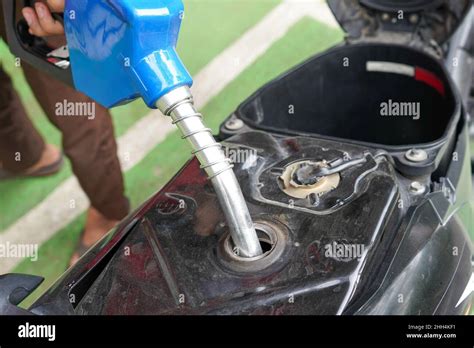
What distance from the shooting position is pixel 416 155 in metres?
1.10

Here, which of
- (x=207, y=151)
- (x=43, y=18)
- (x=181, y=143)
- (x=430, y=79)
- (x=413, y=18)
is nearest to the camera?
(x=207, y=151)

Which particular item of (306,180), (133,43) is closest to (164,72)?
(133,43)

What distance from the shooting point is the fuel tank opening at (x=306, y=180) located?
1027 mm

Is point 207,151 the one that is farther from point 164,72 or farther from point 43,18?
point 43,18

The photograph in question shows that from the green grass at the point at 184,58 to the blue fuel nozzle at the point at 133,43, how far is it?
1.19m

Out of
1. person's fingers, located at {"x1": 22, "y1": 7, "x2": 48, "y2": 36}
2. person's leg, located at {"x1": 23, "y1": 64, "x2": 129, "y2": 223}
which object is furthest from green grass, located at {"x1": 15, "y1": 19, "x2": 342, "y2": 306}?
person's fingers, located at {"x1": 22, "y1": 7, "x2": 48, "y2": 36}

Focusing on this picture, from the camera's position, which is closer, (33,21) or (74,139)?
(33,21)

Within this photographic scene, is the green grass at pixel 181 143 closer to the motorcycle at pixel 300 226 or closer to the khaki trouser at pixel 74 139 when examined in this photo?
the khaki trouser at pixel 74 139

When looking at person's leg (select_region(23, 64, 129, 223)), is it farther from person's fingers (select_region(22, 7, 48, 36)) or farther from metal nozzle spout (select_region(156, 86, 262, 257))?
metal nozzle spout (select_region(156, 86, 262, 257))

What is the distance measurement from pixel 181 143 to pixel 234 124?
3.41 ft

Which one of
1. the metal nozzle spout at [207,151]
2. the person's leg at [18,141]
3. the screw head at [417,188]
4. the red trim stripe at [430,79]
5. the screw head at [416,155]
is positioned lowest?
the person's leg at [18,141]

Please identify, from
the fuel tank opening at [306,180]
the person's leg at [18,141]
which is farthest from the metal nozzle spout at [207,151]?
the person's leg at [18,141]

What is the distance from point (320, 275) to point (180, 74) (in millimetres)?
333
